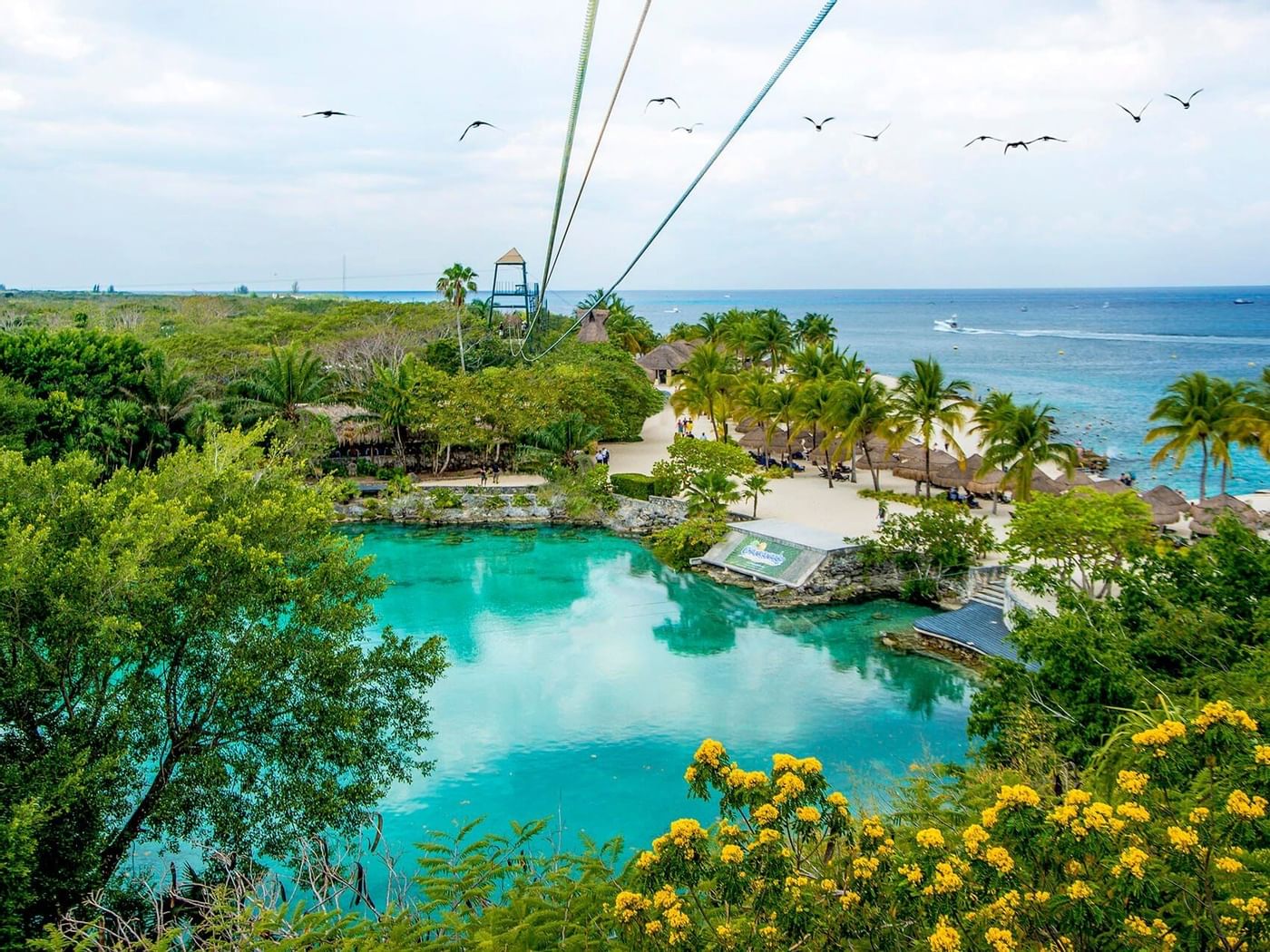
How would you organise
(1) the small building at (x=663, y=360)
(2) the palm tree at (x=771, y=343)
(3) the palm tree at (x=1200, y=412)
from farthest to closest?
(1) the small building at (x=663, y=360)
(2) the palm tree at (x=771, y=343)
(3) the palm tree at (x=1200, y=412)

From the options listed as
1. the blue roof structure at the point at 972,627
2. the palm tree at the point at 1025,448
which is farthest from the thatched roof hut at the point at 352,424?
the palm tree at the point at 1025,448

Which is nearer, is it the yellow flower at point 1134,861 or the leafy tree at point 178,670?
the yellow flower at point 1134,861

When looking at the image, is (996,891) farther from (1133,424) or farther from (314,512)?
(1133,424)

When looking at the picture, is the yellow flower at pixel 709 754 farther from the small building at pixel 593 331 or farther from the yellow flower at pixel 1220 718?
the small building at pixel 593 331

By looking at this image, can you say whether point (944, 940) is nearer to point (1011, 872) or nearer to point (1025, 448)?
point (1011, 872)

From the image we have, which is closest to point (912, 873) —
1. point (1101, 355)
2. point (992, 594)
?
point (992, 594)

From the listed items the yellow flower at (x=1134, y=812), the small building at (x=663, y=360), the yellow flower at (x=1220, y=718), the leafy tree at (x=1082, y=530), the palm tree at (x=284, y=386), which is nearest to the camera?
the yellow flower at (x=1134, y=812)
